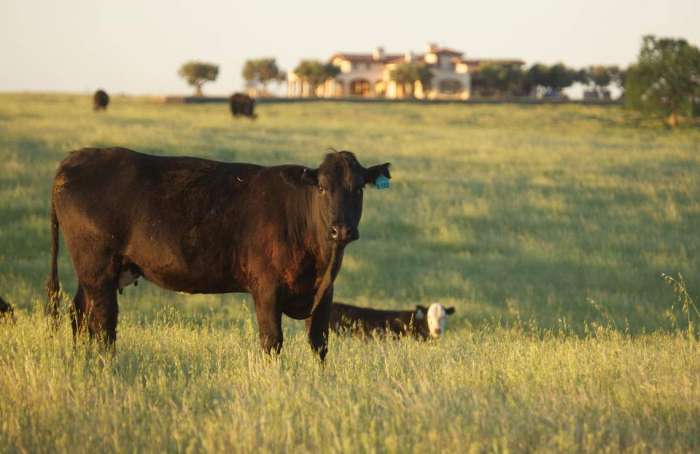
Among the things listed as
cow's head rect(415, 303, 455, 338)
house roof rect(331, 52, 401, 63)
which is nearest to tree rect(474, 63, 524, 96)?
house roof rect(331, 52, 401, 63)

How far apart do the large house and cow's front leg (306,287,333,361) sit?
11454 centimetres

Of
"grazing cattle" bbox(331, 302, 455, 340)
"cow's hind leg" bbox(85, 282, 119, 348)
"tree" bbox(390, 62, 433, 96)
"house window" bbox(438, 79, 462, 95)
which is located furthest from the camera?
"house window" bbox(438, 79, 462, 95)

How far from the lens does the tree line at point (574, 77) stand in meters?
66.8

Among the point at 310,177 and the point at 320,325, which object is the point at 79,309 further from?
the point at 310,177

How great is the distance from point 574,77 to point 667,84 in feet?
198

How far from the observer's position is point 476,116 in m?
72.0

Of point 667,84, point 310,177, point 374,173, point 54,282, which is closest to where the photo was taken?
point 310,177

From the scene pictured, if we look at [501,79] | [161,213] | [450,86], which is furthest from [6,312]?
[450,86]

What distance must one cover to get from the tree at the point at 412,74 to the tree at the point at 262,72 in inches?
1287

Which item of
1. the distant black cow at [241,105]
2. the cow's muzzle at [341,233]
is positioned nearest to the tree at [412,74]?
the distant black cow at [241,105]

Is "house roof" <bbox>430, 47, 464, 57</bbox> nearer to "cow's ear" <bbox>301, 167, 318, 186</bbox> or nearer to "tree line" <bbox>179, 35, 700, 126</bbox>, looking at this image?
"tree line" <bbox>179, 35, 700, 126</bbox>

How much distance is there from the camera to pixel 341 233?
7.21m

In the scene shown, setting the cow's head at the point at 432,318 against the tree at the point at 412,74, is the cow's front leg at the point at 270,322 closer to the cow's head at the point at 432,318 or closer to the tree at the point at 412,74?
the cow's head at the point at 432,318

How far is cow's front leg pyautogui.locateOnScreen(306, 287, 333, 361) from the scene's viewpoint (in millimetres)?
7934
